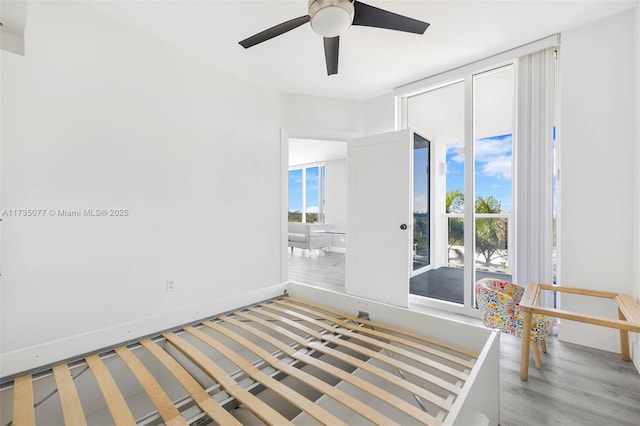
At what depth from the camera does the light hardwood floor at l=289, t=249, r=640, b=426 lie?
58.9 inches

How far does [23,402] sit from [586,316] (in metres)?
2.54

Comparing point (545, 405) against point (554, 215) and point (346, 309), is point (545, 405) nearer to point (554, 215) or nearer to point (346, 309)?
point (346, 309)

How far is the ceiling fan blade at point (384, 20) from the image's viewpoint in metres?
1.61

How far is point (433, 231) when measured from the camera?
4.34 metres

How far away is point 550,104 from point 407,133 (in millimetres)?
1231

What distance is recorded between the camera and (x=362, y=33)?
2.35 meters

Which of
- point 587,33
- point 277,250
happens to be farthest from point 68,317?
point 587,33

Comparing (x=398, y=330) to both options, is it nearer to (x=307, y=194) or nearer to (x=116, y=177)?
(x=116, y=177)

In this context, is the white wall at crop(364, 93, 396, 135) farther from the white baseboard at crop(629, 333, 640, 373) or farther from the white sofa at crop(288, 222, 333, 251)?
the white sofa at crop(288, 222, 333, 251)

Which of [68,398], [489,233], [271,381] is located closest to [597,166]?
[489,233]

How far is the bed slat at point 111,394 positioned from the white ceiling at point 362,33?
2269 millimetres

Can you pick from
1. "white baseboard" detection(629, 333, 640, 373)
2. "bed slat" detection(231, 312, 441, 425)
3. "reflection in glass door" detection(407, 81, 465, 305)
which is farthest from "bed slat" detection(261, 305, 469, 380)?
"reflection in glass door" detection(407, 81, 465, 305)

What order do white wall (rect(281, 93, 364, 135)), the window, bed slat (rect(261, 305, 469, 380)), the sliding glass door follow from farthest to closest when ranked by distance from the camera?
the window
white wall (rect(281, 93, 364, 135))
the sliding glass door
bed slat (rect(261, 305, 469, 380))

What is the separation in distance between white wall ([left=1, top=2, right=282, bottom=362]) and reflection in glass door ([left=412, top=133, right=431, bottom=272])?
211 cm
